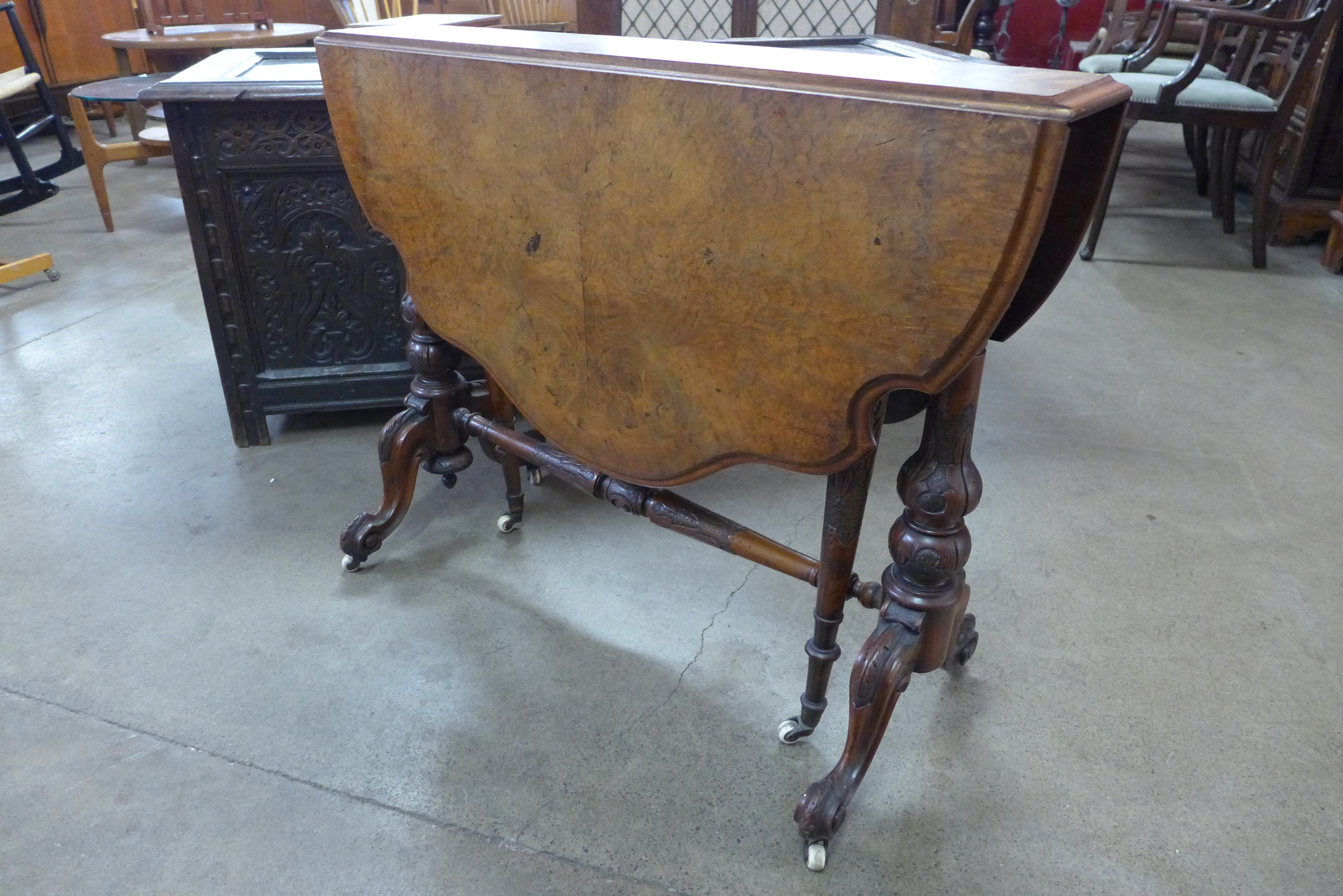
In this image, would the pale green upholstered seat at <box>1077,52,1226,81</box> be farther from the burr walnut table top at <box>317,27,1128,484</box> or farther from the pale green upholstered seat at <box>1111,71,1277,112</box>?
the burr walnut table top at <box>317,27,1128,484</box>

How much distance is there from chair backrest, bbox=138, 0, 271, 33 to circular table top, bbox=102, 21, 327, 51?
41mm

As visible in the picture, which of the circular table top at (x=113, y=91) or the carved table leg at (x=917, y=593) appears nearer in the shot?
the carved table leg at (x=917, y=593)

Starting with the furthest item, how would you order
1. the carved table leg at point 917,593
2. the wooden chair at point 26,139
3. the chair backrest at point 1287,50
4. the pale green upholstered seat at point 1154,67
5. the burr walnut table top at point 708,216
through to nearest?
1. the pale green upholstered seat at point 1154,67
2. the wooden chair at point 26,139
3. the chair backrest at point 1287,50
4. the carved table leg at point 917,593
5. the burr walnut table top at point 708,216

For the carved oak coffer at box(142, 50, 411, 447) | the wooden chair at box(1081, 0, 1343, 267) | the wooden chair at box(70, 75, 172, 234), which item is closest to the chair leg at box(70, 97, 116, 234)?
the wooden chair at box(70, 75, 172, 234)

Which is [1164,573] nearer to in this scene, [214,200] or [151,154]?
[214,200]

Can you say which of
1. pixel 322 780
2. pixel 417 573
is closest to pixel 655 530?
pixel 417 573

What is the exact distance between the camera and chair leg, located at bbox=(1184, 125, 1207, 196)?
393cm

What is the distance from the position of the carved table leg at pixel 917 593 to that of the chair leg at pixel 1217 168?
3.14m

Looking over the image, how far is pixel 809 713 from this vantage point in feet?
4.29

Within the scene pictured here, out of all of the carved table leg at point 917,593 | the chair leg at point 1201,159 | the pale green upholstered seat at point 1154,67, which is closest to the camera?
the carved table leg at point 917,593

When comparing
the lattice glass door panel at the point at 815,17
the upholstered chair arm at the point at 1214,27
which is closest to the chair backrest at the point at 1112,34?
the upholstered chair arm at the point at 1214,27

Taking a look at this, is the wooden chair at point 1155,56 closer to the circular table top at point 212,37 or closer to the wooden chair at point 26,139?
the circular table top at point 212,37

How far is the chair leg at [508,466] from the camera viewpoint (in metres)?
1.65

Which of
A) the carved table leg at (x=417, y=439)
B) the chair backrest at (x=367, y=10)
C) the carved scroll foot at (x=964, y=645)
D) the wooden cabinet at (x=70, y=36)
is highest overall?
the chair backrest at (x=367, y=10)
